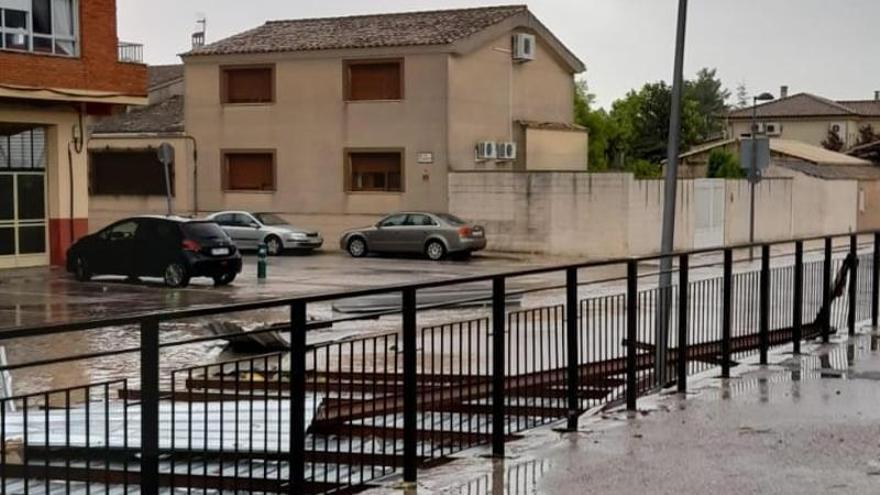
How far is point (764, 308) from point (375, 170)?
29.7 m

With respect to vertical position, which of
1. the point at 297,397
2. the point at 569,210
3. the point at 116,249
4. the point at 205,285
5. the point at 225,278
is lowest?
the point at 205,285

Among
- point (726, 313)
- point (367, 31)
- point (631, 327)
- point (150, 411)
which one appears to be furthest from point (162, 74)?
point (150, 411)

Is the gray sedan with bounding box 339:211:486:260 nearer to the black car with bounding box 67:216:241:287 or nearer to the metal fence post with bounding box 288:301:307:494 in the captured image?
the black car with bounding box 67:216:241:287

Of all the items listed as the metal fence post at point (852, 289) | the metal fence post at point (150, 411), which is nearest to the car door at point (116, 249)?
the metal fence post at point (852, 289)

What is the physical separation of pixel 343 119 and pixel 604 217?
368 inches

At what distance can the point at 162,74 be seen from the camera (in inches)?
2240

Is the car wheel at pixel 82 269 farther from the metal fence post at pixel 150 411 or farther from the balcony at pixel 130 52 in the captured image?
the metal fence post at pixel 150 411

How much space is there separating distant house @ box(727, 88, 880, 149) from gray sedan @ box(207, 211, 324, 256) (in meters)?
49.2

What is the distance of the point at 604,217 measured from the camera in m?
38.4

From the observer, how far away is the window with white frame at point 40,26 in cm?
3069

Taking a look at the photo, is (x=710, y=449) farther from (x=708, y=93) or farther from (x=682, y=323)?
(x=708, y=93)

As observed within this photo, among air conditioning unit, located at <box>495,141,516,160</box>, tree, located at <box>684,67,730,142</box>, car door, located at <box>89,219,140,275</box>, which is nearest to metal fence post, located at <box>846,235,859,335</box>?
car door, located at <box>89,219,140,275</box>

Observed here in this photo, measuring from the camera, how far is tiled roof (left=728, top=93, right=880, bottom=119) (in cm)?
8275

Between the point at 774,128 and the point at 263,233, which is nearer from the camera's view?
the point at 263,233
